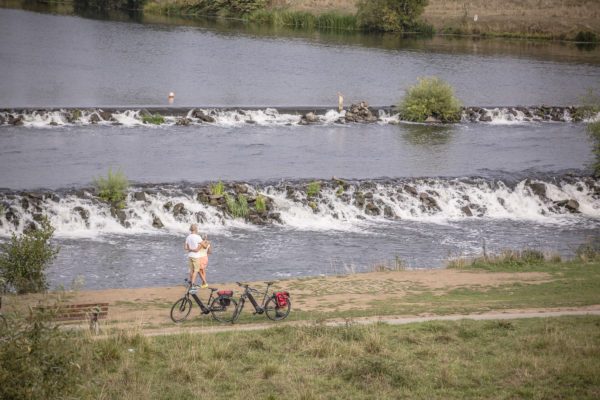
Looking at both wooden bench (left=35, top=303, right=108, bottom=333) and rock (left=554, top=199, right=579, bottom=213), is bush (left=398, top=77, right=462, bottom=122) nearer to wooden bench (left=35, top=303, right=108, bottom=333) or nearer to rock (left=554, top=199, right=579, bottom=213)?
rock (left=554, top=199, right=579, bottom=213)

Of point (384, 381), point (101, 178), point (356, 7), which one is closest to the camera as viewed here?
point (384, 381)

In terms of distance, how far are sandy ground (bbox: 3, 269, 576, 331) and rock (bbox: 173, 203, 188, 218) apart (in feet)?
30.3

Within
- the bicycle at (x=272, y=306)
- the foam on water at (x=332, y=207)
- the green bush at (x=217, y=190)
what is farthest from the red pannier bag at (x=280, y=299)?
the green bush at (x=217, y=190)

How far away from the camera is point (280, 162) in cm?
4231

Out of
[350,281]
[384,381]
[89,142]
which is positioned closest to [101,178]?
[89,142]

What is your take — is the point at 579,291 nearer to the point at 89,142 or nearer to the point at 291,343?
the point at 291,343

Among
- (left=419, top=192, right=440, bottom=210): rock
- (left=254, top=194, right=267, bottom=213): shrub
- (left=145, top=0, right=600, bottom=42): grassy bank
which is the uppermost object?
(left=145, top=0, right=600, bottom=42): grassy bank

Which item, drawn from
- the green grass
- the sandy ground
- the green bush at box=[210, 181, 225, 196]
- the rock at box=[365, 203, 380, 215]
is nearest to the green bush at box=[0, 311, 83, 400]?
the green grass

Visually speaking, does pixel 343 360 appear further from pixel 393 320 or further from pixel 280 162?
pixel 280 162

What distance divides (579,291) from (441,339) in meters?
6.85

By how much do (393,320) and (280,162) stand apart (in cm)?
2269

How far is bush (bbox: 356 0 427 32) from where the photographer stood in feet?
306

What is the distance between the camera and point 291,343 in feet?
59.5

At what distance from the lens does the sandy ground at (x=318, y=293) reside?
21109 mm
